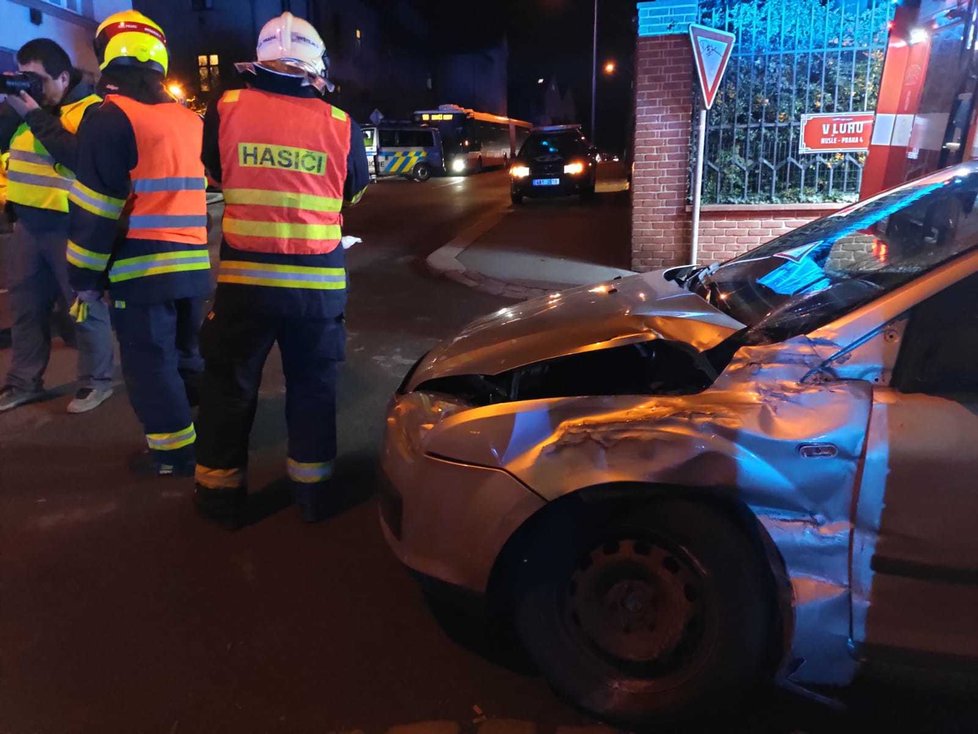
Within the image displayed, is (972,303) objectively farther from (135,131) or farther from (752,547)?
(135,131)

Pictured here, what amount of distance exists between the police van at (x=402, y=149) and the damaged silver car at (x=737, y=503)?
91.4ft

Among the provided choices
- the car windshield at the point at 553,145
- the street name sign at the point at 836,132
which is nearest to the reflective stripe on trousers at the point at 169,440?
the street name sign at the point at 836,132

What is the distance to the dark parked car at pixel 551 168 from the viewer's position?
1848 cm

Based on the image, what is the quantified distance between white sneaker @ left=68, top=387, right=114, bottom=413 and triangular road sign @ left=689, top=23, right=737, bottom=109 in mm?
5552

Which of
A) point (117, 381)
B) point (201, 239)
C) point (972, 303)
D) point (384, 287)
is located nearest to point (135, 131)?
point (201, 239)

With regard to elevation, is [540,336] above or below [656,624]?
above

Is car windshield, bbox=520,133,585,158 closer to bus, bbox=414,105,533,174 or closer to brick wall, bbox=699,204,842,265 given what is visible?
brick wall, bbox=699,204,842,265

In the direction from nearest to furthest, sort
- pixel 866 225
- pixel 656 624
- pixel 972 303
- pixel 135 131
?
pixel 972 303
pixel 656 624
pixel 866 225
pixel 135 131

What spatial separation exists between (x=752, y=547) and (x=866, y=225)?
157 cm

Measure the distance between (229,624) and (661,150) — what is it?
707cm

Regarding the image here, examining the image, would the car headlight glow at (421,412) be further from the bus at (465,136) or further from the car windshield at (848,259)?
the bus at (465,136)

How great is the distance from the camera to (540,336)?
2906mm

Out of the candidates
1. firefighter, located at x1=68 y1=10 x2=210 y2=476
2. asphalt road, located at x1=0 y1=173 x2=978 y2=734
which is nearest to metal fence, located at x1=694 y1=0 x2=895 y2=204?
asphalt road, located at x1=0 y1=173 x2=978 y2=734

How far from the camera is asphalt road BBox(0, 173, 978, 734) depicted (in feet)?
8.19
